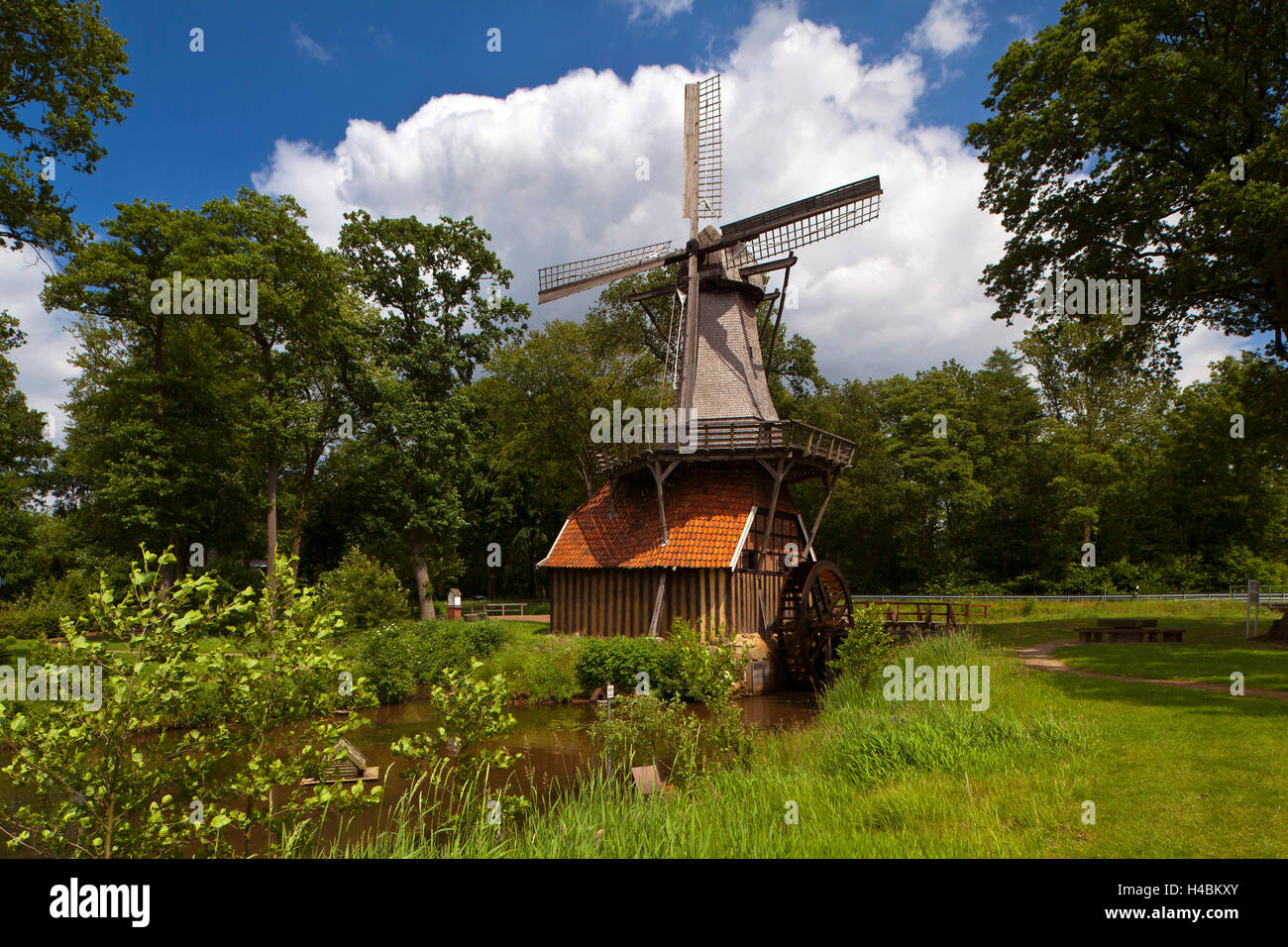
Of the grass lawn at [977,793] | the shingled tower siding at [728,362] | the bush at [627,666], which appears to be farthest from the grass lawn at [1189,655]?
the shingled tower siding at [728,362]

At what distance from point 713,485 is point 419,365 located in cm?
Answer: 1428

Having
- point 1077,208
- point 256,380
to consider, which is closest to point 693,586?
point 1077,208

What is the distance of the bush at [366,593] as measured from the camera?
19750mm

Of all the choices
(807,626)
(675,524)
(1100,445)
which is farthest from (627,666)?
(1100,445)

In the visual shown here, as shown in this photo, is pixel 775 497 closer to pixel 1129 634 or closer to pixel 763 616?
pixel 763 616

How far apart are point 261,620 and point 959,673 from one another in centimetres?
1080

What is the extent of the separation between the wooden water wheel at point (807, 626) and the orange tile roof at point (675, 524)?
241 cm

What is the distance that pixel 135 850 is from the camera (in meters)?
4.08

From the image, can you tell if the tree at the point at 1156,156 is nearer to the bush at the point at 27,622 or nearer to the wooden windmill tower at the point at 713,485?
the wooden windmill tower at the point at 713,485

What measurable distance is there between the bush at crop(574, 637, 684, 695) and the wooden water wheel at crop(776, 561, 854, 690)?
4.08 metres

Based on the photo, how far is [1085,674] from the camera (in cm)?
1290

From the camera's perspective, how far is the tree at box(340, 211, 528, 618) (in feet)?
93.1
